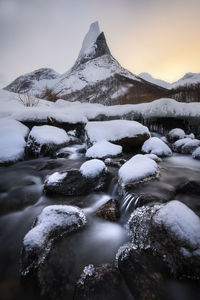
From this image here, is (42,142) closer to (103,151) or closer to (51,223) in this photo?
(103,151)

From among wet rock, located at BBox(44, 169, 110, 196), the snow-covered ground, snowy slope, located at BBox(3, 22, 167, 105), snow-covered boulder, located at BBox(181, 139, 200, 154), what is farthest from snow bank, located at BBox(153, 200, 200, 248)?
snowy slope, located at BBox(3, 22, 167, 105)

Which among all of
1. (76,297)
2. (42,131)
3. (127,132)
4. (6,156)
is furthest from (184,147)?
(6,156)

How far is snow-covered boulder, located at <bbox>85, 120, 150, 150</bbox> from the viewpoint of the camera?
578cm

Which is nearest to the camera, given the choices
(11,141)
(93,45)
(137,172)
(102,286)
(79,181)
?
(102,286)

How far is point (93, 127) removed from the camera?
621 cm

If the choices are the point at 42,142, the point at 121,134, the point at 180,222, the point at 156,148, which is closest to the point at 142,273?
the point at 180,222

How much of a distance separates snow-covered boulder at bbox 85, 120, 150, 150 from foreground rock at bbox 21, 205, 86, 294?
384 centimetres

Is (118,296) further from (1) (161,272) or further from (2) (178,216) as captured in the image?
(2) (178,216)

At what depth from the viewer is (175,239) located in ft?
4.80

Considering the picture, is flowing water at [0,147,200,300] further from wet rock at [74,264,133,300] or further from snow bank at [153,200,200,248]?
snow bank at [153,200,200,248]

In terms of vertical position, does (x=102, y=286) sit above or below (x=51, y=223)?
below

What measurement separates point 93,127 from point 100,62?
4116 centimetres

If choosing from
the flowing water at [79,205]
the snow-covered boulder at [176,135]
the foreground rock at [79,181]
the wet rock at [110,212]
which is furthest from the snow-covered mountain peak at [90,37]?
the wet rock at [110,212]

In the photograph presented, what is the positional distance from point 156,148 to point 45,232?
4.66 meters
